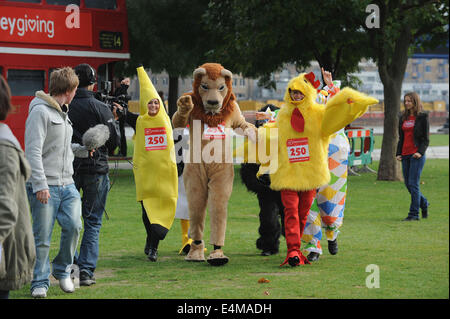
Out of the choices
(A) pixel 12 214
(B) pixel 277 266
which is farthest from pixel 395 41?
(A) pixel 12 214

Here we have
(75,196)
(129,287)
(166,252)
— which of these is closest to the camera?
(75,196)

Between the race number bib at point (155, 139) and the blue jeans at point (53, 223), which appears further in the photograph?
the race number bib at point (155, 139)

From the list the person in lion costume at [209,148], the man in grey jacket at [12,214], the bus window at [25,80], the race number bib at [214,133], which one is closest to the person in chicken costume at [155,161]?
the person in lion costume at [209,148]

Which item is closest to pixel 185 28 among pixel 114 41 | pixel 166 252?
pixel 114 41

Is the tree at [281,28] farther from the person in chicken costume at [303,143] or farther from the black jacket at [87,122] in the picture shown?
the black jacket at [87,122]

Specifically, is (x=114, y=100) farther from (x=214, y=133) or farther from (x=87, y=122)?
(x=87, y=122)

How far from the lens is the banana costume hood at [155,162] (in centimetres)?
792

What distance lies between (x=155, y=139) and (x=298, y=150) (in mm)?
1345

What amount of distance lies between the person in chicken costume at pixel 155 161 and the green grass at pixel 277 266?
0.51 m

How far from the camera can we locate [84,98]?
6961mm

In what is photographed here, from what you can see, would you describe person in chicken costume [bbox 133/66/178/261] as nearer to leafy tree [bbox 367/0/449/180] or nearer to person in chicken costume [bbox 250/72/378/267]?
person in chicken costume [bbox 250/72/378/267]

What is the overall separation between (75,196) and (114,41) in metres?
12.2

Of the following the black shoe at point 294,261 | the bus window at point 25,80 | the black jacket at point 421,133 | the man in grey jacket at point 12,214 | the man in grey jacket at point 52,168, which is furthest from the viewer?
the bus window at point 25,80

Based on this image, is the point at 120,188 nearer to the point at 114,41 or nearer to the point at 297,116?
the point at 114,41
